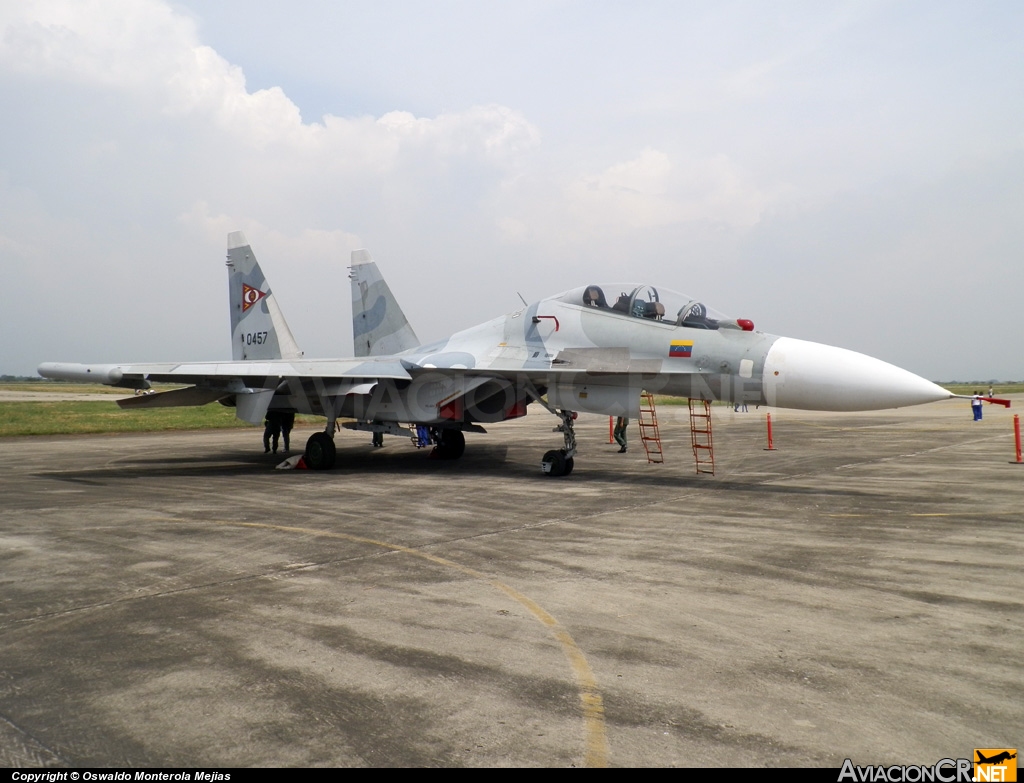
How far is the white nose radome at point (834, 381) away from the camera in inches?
353

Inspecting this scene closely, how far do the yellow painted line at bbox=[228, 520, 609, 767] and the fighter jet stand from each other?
5381mm

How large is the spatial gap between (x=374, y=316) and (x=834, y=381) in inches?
461

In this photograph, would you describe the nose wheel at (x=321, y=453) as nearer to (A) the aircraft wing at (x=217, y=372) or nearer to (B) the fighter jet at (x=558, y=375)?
(B) the fighter jet at (x=558, y=375)

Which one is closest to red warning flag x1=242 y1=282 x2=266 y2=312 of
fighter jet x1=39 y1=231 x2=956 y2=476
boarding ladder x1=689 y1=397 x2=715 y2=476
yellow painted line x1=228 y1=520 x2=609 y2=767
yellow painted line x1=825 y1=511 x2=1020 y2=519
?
fighter jet x1=39 y1=231 x2=956 y2=476

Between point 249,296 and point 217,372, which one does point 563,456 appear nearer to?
point 217,372

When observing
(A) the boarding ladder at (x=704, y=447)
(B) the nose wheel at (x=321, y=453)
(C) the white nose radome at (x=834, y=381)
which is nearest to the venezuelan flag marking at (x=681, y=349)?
(A) the boarding ladder at (x=704, y=447)

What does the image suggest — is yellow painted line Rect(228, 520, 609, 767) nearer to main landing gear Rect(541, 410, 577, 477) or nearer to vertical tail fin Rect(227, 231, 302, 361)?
main landing gear Rect(541, 410, 577, 477)

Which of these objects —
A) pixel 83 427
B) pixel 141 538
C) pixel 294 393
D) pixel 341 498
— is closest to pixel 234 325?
pixel 294 393

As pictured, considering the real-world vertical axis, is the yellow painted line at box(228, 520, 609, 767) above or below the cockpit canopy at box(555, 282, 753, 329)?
below

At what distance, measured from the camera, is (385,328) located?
59.5ft

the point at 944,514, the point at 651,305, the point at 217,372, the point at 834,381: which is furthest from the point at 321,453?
the point at 944,514

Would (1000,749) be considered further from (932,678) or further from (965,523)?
(965,523)

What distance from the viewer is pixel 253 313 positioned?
17609 millimetres

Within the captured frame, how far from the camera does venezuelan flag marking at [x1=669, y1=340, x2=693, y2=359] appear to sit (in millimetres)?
10680
